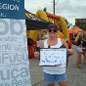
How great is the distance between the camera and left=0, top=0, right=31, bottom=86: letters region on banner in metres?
2.64

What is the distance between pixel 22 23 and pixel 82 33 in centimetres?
574

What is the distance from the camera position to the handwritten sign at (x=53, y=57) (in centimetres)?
320

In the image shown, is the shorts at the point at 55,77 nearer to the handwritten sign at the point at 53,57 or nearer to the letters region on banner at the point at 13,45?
the handwritten sign at the point at 53,57

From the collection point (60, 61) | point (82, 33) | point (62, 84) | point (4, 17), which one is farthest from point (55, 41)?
point (82, 33)

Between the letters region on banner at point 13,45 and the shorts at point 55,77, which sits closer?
the letters region on banner at point 13,45

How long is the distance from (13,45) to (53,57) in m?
0.79

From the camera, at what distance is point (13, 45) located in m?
2.72

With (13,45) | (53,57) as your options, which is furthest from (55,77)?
(13,45)

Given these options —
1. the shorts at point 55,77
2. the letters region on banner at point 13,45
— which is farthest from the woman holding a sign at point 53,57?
the letters region on banner at point 13,45

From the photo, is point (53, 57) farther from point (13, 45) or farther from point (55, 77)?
point (13, 45)

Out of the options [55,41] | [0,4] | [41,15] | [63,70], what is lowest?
[63,70]

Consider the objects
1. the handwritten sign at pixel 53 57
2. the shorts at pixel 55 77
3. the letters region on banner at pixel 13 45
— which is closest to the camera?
the letters region on banner at pixel 13 45

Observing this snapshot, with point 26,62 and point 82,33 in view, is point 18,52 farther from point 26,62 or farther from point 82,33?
point 82,33

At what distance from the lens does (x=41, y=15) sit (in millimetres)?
14953
